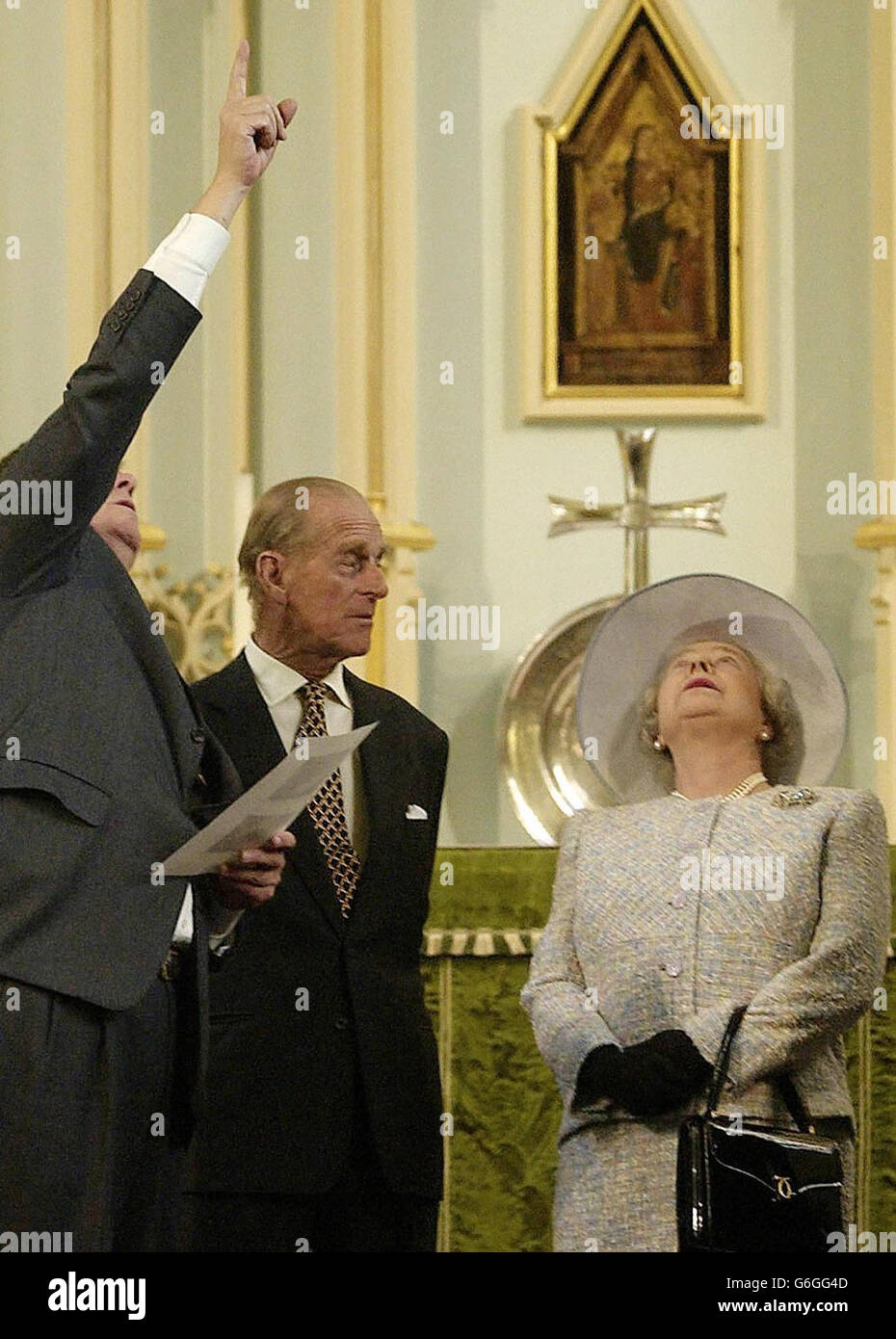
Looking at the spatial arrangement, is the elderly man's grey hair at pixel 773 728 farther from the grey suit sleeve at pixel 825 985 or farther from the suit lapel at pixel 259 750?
the suit lapel at pixel 259 750

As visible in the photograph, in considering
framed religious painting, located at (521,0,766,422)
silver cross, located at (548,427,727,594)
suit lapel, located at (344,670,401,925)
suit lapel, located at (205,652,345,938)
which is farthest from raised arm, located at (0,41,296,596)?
framed religious painting, located at (521,0,766,422)

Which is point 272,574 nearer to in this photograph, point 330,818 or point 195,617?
point 330,818

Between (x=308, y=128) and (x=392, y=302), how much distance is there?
1.89 ft

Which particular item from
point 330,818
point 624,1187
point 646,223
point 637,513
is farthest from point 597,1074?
point 646,223

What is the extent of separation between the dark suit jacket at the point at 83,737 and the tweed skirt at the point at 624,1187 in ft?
3.41

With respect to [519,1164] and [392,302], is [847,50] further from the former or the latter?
[519,1164]

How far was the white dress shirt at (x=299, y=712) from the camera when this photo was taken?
11.8ft

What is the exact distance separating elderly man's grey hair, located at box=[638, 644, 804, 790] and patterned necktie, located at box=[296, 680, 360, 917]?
1.99ft

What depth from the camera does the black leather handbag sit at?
3.22 meters

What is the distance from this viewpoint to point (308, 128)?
624 centimetres

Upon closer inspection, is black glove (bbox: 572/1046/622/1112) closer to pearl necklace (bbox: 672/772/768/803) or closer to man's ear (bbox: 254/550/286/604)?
pearl necklace (bbox: 672/772/768/803)

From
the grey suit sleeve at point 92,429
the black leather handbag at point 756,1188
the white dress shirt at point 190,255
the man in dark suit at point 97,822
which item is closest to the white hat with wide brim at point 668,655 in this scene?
the black leather handbag at point 756,1188

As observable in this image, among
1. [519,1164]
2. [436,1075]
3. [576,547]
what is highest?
[576,547]
